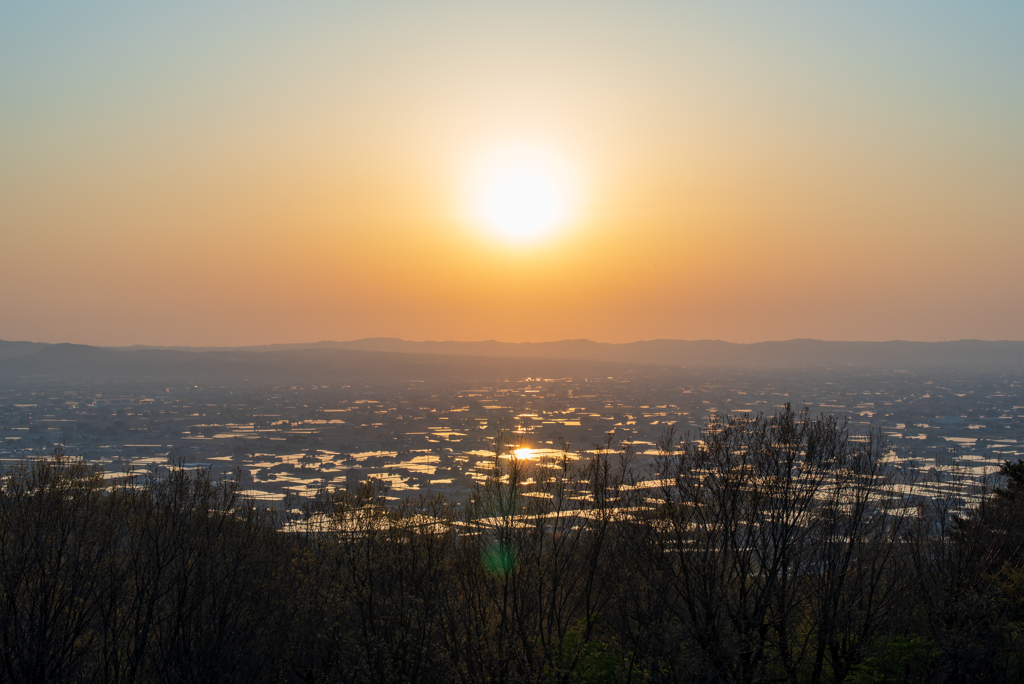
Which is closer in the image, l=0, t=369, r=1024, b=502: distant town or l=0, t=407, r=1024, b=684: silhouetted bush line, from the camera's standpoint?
l=0, t=407, r=1024, b=684: silhouetted bush line

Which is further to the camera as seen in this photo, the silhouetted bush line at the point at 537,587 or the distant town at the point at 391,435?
the distant town at the point at 391,435

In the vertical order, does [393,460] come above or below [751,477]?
below

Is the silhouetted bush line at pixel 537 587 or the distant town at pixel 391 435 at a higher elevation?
the silhouetted bush line at pixel 537 587

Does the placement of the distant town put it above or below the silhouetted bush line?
below

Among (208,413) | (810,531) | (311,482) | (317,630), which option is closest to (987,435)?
(311,482)

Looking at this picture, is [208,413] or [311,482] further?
[208,413]

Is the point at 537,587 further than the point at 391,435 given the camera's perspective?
No

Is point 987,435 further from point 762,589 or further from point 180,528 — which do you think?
point 180,528

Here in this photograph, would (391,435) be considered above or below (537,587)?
below
